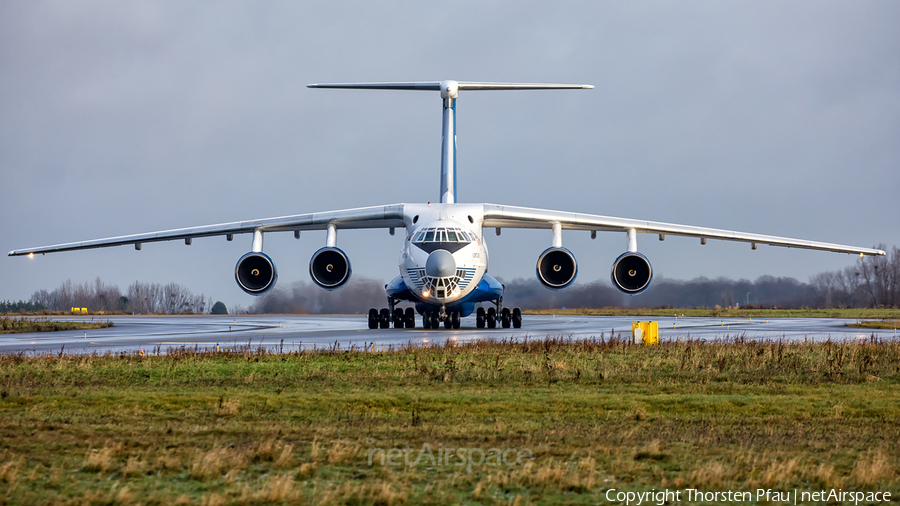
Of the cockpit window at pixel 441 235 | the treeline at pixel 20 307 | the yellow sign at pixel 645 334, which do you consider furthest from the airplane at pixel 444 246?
the treeline at pixel 20 307

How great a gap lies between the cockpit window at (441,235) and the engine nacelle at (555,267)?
2.46 m

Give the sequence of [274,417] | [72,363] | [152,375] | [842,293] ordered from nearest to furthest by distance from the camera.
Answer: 1. [274,417]
2. [152,375]
3. [72,363]
4. [842,293]

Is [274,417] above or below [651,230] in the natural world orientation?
below

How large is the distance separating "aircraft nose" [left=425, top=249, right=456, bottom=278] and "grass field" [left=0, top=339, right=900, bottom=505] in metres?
7.75

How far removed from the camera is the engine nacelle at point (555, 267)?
23.3m

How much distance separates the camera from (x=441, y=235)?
22016mm

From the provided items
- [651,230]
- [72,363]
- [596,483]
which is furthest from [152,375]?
[651,230]

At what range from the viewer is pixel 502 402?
334 inches

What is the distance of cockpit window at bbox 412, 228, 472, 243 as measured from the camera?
2200 cm

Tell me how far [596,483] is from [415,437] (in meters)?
1.92

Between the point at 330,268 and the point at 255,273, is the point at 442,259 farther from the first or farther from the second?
the point at 255,273

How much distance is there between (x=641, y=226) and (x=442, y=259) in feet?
21.1

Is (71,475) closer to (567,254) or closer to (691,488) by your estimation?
(691,488)

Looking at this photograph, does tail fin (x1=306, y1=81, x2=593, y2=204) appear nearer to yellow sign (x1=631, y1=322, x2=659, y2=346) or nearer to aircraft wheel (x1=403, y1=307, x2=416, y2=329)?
aircraft wheel (x1=403, y1=307, x2=416, y2=329)
